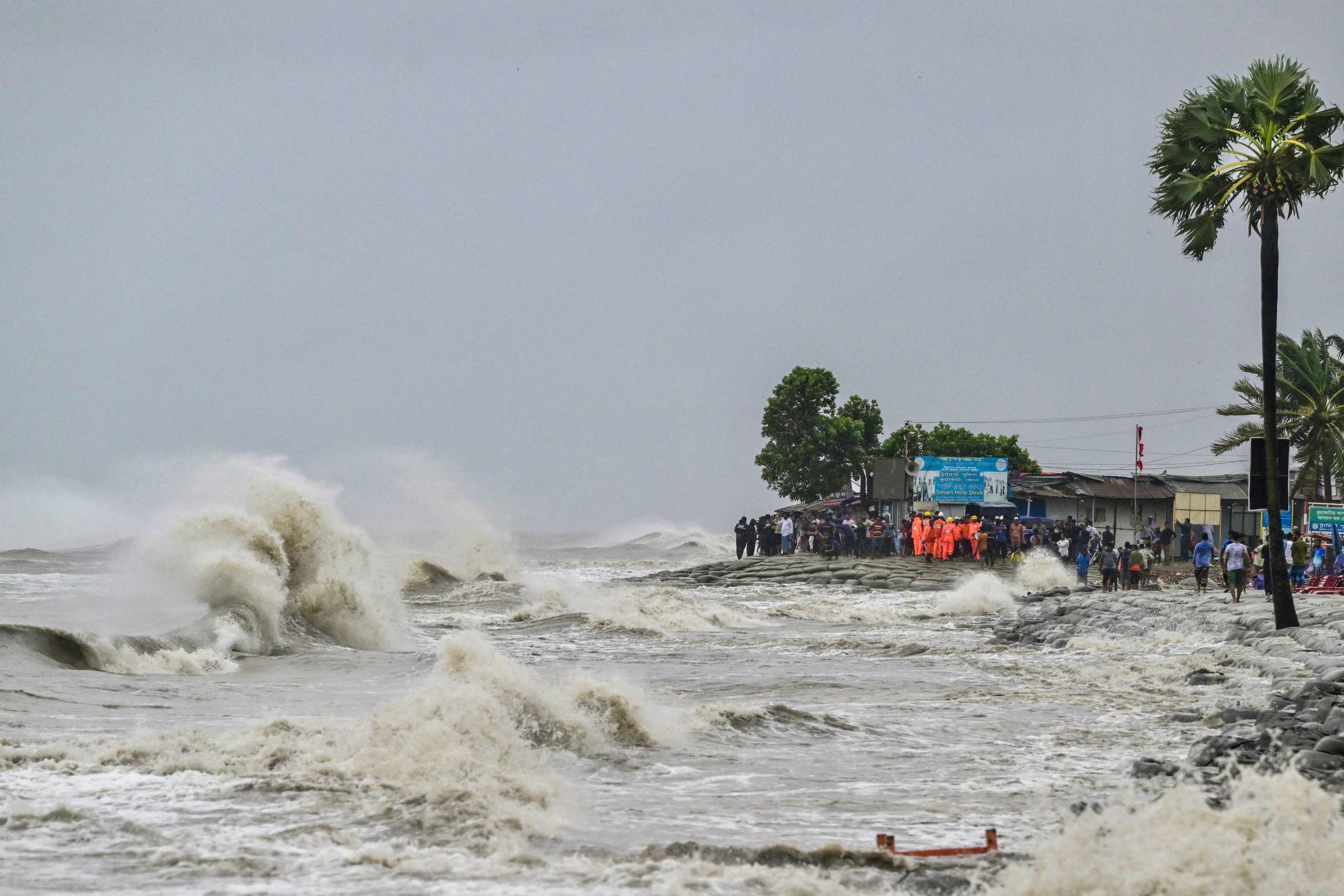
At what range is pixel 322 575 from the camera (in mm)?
22031

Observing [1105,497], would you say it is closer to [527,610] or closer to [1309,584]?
[1309,584]

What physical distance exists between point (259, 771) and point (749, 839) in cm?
331

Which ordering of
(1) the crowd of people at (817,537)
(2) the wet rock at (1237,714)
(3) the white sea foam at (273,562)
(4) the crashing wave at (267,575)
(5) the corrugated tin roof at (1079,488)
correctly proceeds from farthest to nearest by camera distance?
(5) the corrugated tin roof at (1079,488)
(1) the crowd of people at (817,537)
(3) the white sea foam at (273,562)
(4) the crashing wave at (267,575)
(2) the wet rock at (1237,714)

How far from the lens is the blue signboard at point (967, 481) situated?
44.4 m

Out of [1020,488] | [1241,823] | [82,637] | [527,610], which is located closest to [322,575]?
[527,610]

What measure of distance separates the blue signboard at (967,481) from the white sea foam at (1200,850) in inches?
1534

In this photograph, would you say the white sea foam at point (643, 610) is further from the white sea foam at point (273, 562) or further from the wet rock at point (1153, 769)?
the wet rock at point (1153, 769)

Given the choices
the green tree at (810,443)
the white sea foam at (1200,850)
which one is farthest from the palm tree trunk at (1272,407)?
the green tree at (810,443)

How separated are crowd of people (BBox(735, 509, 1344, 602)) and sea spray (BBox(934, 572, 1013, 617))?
2.11 m

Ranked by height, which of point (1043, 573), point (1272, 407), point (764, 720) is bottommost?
point (764, 720)

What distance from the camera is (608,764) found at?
29.2 ft

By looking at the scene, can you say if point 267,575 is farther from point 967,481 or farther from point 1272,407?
point 967,481

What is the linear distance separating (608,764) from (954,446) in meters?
67.4

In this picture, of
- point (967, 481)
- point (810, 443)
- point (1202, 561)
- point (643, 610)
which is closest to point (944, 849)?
point (643, 610)
